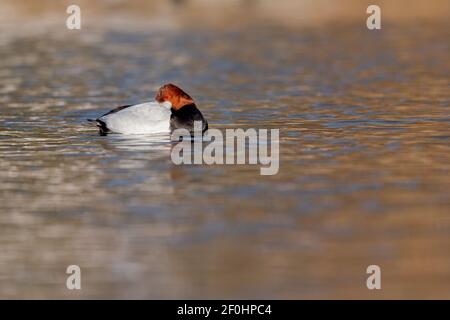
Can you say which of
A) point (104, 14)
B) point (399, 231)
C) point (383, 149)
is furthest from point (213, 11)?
Answer: point (399, 231)

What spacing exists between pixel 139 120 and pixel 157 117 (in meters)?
0.23

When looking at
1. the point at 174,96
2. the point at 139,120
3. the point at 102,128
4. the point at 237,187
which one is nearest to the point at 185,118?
the point at 174,96

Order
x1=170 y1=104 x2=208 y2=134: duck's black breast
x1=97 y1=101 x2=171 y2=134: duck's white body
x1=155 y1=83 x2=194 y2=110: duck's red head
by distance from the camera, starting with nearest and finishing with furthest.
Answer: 1. x1=97 y1=101 x2=171 y2=134: duck's white body
2. x1=170 y1=104 x2=208 y2=134: duck's black breast
3. x1=155 y1=83 x2=194 y2=110: duck's red head

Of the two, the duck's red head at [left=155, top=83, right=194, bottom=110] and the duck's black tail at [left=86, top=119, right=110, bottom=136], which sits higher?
the duck's red head at [left=155, top=83, right=194, bottom=110]

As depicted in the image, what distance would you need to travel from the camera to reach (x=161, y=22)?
3562 centimetres

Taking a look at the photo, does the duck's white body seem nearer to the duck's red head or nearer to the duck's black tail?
the duck's black tail

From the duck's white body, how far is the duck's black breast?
74 millimetres

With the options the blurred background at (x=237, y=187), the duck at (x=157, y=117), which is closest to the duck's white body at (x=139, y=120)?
the duck at (x=157, y=117)

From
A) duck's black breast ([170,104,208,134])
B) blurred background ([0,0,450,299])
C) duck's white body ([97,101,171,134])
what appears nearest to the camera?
blurred background ([0,0,450,299])

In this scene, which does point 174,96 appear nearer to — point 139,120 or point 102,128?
point 139,120

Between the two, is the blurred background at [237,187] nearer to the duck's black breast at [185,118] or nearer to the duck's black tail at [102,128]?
the duck's black tail at [102,128]

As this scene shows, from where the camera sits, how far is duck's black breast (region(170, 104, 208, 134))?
14.5m

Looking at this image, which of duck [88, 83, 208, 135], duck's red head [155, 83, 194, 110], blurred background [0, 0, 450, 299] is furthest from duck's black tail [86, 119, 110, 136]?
duck's red head [155, 83, 194, 110]

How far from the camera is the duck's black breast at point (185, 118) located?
14.5 meters
